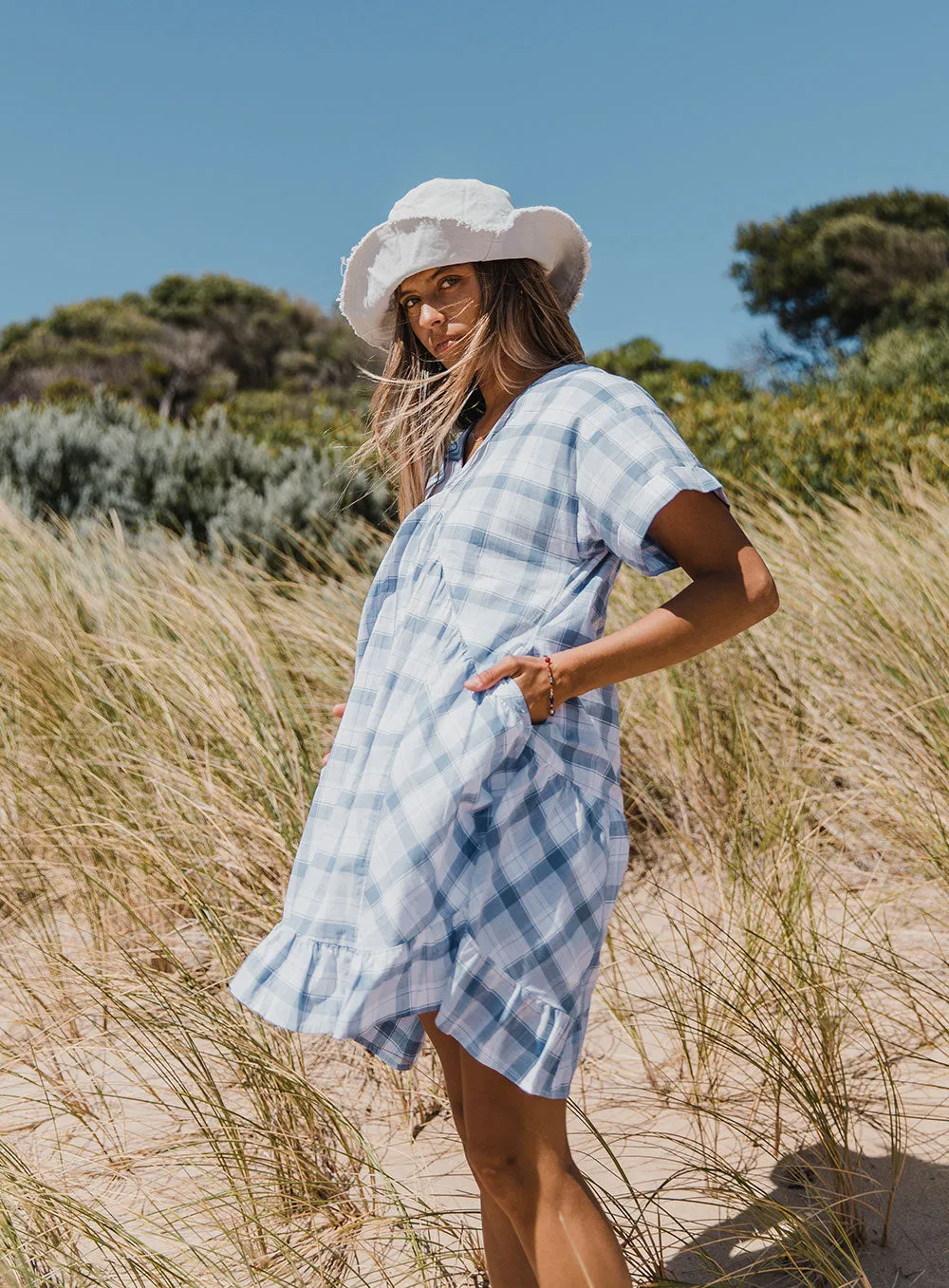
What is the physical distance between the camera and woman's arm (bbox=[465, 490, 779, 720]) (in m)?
1.37

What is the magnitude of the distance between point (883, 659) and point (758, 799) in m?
0.81

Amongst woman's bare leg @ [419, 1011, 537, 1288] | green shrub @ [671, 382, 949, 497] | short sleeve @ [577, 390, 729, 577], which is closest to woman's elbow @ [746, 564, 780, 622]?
short sleeve @ [577, 390, 729, 577]

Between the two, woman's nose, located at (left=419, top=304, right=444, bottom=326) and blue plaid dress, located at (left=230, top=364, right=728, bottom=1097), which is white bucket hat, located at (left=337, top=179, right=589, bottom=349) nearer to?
woman's nose, located at (left=419, top=304, right=444, bottom=326)

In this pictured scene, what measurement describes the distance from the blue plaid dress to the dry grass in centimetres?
61

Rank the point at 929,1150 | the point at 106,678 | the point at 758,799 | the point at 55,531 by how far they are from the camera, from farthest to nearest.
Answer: the point at 55,531 < the point at 106,678 < the point at 758,799 < the point at 929,1150

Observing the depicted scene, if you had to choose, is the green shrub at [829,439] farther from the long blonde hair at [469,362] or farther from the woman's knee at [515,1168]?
the woman's knee at [515,1168]

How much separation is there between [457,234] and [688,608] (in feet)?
2.31

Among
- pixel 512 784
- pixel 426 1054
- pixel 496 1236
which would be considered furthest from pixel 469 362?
pixel 426 1054

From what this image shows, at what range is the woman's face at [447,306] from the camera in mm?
1695

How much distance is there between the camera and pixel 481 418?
5.91 ft

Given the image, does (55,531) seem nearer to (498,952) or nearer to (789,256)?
(498,952)

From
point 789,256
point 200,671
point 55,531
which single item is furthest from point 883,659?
point 789,256

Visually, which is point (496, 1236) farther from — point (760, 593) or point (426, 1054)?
point (426, 1054)

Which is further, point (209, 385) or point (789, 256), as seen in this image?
point (209, 385)
